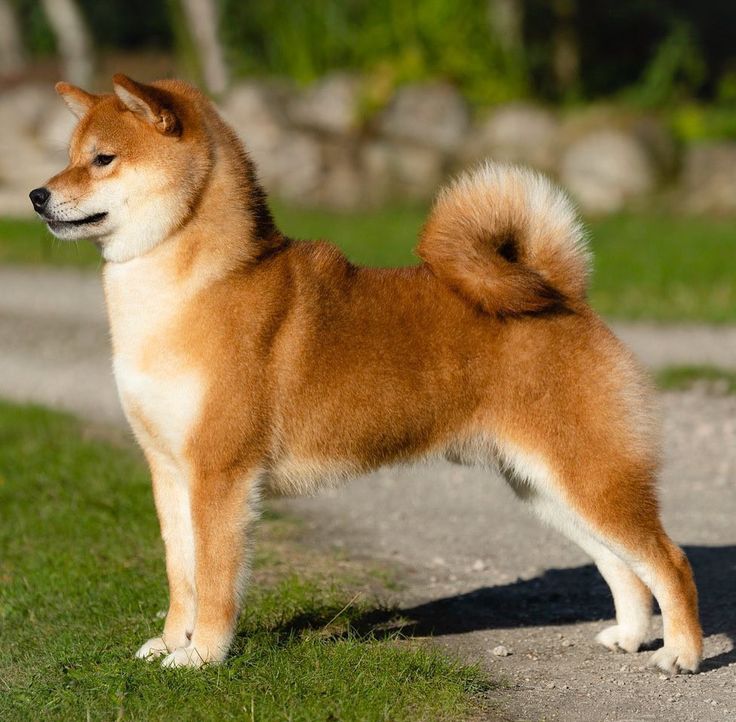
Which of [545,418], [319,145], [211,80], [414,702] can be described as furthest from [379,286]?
[211,80]

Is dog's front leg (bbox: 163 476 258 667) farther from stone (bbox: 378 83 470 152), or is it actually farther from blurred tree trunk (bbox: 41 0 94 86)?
blurred tree trunk (bbox: 41 0 94 86)

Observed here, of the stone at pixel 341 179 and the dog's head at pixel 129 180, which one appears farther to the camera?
the stone at pixel 341 179

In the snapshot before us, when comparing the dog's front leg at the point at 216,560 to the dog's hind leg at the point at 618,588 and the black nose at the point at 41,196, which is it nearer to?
the black nose at the point at 41,196

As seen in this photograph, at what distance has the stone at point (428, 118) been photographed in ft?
65.6

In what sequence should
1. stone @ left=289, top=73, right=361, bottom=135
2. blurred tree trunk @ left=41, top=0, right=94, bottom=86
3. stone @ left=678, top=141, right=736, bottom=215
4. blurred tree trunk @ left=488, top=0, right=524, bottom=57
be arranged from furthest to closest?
blurred tree trunk @ left=41, top=0, right=94, bottom=86, blurred tree trunk @ left=488, top=0, right=524, bottom=57, stone @ left=289, top=73, right=361, bottom=135, stone @ left=678, top=141, right=736, bottom=215

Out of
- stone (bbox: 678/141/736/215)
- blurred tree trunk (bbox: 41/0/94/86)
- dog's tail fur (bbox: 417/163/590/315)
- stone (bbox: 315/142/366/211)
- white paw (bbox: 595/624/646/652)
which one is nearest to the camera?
dog's tail fur (bbox: 417/163/590/315)

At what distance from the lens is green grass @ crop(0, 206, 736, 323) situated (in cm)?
1221

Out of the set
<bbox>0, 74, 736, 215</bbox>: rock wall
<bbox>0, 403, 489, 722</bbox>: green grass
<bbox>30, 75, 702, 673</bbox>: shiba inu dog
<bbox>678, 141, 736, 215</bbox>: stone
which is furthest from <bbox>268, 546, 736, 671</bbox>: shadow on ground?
<bbox>678, 141, 736, 215</bbox>: stone

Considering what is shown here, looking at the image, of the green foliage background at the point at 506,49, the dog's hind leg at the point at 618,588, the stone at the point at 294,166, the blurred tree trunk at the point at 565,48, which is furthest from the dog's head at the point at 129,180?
the blurred tree trunk at the point at 565,48

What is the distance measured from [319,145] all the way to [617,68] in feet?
22.9

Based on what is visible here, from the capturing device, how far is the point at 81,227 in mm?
4332

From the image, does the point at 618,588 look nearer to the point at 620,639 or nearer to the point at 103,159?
the point at 620,639

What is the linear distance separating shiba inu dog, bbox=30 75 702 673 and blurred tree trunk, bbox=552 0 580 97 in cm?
1852

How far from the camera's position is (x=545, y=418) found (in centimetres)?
448
